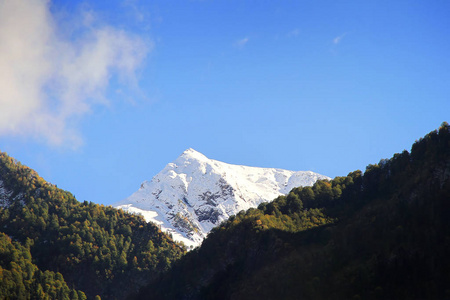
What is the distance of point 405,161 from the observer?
15112 cm

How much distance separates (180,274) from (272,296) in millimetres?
56255

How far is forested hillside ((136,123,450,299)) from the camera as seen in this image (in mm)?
112438

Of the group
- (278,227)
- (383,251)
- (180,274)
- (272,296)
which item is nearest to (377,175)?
(278,227)

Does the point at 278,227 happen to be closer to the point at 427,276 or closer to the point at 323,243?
the point at 323,243

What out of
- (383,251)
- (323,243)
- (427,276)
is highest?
(323,243)

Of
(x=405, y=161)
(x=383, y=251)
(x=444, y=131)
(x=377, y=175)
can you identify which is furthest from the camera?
(x=377, y=175)

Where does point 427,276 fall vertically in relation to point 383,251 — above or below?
below

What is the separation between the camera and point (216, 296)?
506 feet

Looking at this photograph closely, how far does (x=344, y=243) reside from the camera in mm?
130875

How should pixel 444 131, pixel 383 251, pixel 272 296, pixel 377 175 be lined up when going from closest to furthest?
pixel 383 251
pixel 272 296
pixel 444 131
pixel 377 175

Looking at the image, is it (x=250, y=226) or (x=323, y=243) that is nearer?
(x=323, y=243)

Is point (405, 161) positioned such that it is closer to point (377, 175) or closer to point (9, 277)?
point (377, 175)

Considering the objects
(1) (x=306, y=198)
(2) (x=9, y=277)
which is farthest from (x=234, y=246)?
(2) (x=9, y=277)

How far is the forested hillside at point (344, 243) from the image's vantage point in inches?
4427
